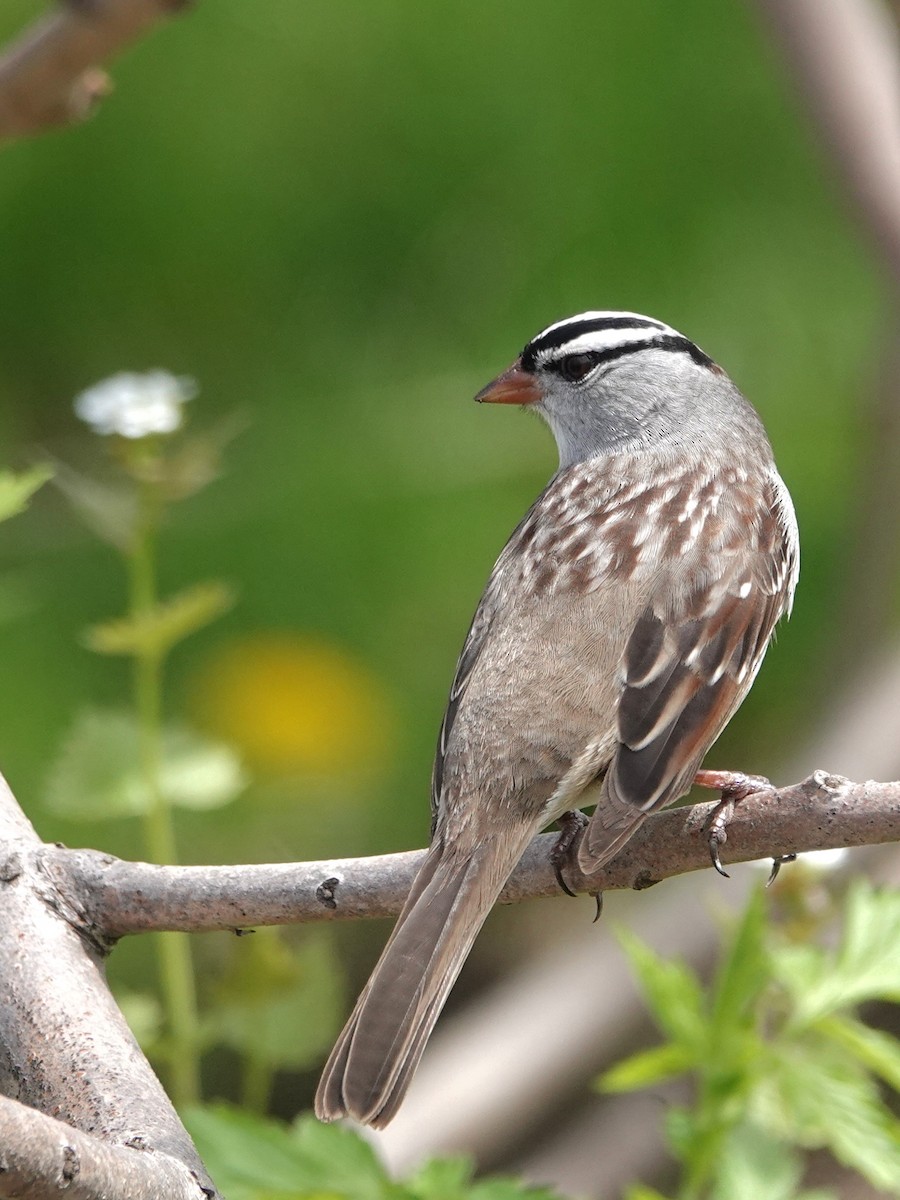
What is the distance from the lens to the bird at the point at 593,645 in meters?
2.51

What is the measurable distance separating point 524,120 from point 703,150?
83 centimetres

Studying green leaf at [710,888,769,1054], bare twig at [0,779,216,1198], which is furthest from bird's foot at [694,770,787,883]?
bare twig at [0,779,216,1198]

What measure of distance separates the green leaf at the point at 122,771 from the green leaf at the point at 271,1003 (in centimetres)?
30

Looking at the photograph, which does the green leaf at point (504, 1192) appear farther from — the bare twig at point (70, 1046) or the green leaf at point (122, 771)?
the green leaf at point (122, 771)

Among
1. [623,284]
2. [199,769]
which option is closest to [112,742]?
[199,769]

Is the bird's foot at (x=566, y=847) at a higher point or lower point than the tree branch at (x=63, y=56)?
lower

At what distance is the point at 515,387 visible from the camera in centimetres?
380

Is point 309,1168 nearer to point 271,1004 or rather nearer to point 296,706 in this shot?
point 271,1004

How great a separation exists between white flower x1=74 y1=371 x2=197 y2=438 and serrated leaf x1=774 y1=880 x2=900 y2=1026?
1.42 m

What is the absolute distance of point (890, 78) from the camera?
367cm

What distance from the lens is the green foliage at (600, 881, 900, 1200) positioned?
2.50m

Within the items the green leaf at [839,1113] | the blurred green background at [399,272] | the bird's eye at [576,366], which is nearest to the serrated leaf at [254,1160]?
the green leaf at [839,1113]

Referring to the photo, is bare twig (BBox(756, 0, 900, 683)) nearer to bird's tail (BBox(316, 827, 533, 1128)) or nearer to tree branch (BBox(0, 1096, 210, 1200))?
bird's tail (BBox(316, 827, 533, 1128))

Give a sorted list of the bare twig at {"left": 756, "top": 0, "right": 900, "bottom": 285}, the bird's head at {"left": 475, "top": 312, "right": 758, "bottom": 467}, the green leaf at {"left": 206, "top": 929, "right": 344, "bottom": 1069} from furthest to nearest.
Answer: the bird's head at {"left": 475, "top": 312, "right": 758, "bottom": 467} < the bare twig at {"left": 756, "top": 0, "right": 900, "bottom": 285} < the green leaf at {"left": 206, "top": 929, "right": 344, "bottom": 1069}
